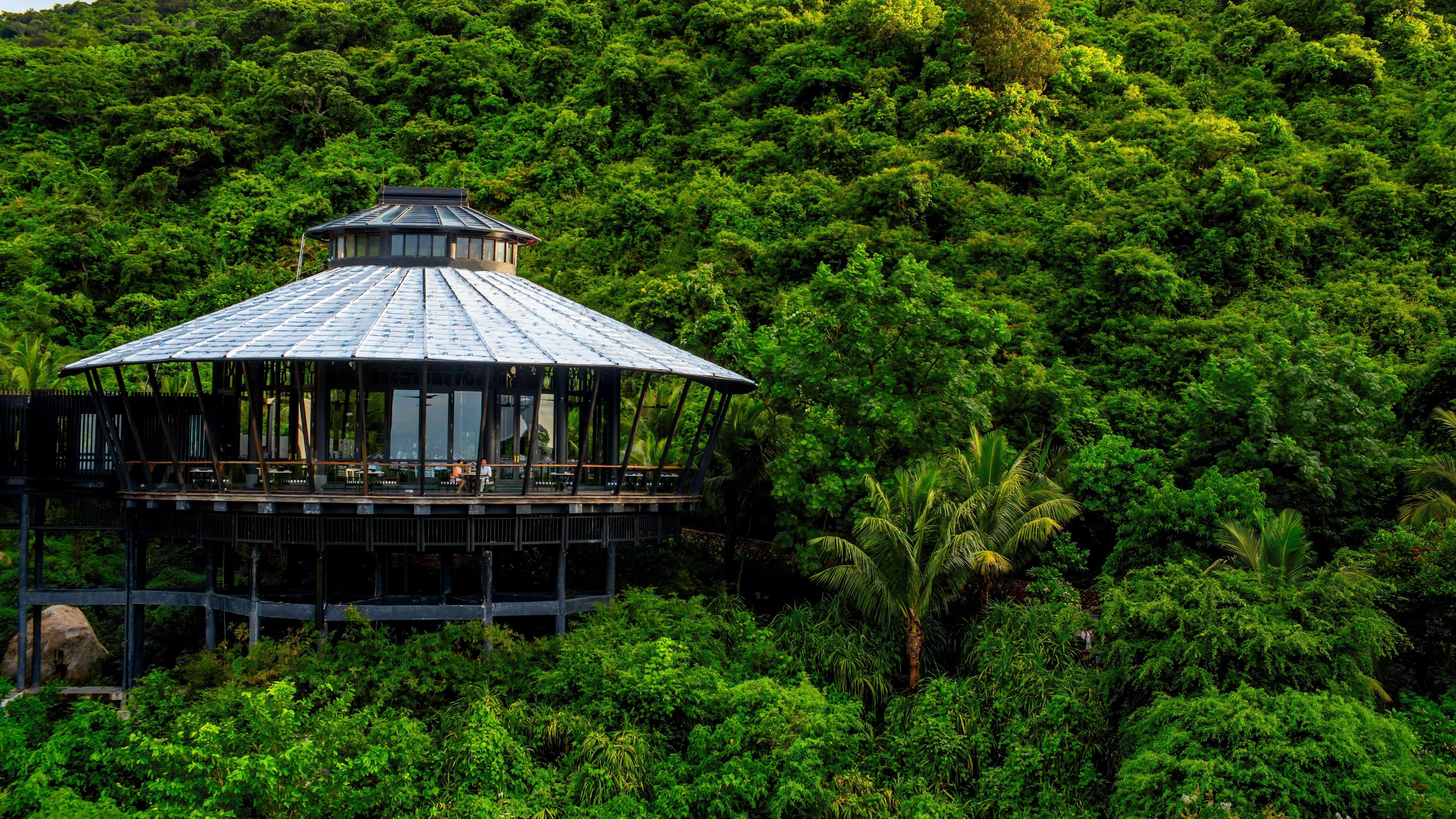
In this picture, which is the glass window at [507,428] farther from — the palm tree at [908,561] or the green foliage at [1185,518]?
the green foliage at [1185,518]

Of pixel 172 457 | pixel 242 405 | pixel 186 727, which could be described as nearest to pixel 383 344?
pixel 172 457

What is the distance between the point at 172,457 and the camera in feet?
79.2

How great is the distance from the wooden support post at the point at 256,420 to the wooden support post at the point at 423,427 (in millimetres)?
3184

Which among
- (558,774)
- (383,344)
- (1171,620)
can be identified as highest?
(383,344)

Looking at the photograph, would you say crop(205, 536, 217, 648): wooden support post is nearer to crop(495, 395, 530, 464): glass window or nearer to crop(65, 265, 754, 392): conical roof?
crop(65, 265, 754, 392): conical roof

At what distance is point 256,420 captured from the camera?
24.9m

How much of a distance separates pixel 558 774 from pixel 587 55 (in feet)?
170

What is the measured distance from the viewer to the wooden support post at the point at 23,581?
85.0ft

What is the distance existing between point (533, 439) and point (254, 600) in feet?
23.4

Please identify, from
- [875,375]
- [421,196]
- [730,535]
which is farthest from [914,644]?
[421,196]

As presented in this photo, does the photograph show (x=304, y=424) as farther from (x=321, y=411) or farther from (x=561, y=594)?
(x=561, y=594)

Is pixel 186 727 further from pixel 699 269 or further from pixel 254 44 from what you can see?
pixel 254 44

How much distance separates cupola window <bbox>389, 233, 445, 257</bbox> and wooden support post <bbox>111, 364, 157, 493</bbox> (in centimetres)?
744

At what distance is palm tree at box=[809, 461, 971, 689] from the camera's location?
23.4 metres
